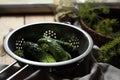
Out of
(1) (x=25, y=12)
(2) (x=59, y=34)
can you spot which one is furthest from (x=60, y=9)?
(2) (x=59, y=34)

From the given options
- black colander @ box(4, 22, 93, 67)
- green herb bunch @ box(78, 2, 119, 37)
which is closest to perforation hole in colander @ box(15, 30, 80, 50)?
black colander @ box(4, 22, 93, 67)

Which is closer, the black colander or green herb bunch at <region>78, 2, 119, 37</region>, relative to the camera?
the black colander

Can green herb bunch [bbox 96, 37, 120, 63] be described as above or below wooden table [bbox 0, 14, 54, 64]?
above

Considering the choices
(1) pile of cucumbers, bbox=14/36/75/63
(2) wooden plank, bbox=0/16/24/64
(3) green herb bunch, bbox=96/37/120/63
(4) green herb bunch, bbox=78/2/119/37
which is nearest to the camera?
(1) pile of cucumbers, bbox=14/36/75/63

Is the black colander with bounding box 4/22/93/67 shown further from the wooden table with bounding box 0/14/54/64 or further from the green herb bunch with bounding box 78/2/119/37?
the wooden table with bounding box 0/14/54/64

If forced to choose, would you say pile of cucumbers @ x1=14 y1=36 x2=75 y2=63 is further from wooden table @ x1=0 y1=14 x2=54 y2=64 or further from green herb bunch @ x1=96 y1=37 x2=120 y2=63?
wooden table @ x1=0 y1=14 x2=54 y2=64

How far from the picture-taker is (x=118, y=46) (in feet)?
3.18

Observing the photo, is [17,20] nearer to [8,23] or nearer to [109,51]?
[8,23]

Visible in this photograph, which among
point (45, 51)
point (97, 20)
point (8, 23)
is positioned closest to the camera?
point (45, 51)

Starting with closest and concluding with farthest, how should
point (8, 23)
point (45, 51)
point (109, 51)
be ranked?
point (45, 51), point (109, 51), point (8, 23)

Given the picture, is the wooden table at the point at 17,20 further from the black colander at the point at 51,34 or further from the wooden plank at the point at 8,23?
the black colander at the point at 51,34

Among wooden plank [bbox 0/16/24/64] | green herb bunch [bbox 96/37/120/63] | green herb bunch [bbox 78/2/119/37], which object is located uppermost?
green herb bunch [bbox 78/2/119/37]

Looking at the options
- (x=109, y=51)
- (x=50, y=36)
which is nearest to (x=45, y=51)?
(x=50, y=36)

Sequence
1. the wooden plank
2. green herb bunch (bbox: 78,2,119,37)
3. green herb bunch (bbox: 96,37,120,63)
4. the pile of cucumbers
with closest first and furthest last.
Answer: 1. the pile of cucumbers
2. green herb bunch (bbox: 96,37,120,63)
3. green herb bunch (bbox: 78,2,119,37)
4. the wooden plank
